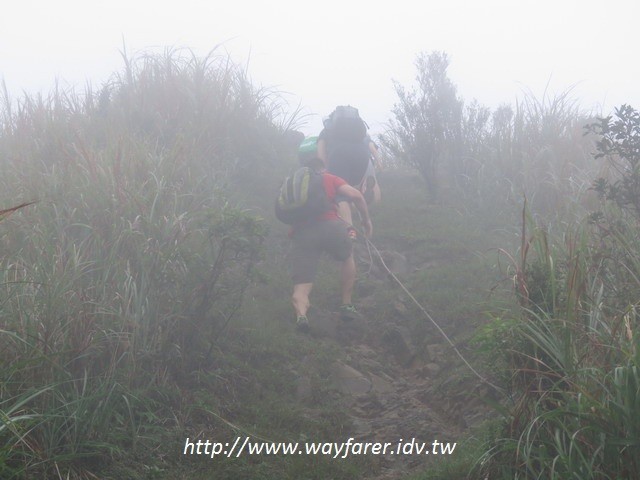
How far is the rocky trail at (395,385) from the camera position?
5.43m

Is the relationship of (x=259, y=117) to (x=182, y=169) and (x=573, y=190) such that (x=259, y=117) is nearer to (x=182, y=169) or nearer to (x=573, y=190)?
(x=182, y=169)

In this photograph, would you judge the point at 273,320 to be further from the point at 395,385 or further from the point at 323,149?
the point at 323,149

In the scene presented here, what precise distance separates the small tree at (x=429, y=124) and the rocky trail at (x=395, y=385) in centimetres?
388

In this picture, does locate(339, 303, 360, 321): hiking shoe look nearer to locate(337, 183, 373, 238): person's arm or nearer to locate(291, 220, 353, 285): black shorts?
locate(291, 220, 353, 285): black shorts

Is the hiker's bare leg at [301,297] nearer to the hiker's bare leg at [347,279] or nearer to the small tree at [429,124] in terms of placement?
the hiker's bare leg at [347,279]

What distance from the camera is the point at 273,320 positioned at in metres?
7.26

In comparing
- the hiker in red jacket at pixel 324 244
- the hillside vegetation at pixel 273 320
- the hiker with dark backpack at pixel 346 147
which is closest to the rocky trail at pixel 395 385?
the hillside vegetation at pixel 273 320

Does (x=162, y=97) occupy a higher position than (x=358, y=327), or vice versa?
(x=162, y=97)

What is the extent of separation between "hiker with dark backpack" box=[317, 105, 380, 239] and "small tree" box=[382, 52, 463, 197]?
5.50 ft

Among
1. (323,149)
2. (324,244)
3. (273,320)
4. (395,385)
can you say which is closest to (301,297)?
(273,320)

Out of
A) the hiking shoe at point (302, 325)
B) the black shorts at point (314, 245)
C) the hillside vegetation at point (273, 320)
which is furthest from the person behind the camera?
the black shorts at point (314, 245)

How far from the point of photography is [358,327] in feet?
24.9

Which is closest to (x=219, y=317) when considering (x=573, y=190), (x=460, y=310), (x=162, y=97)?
(x=460, y=310)

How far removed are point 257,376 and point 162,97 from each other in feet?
20.5
